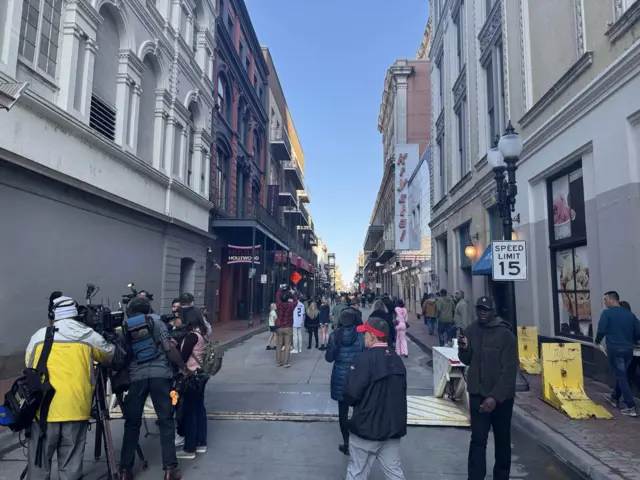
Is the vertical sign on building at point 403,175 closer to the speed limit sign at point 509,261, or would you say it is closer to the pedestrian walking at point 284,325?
the pedestrian walking at point 284,325

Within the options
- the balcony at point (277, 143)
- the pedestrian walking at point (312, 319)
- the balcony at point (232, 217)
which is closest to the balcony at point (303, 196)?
the balcony at point (277, 143)

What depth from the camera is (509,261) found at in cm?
788

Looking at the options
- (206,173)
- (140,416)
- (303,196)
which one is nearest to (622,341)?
(140,416)

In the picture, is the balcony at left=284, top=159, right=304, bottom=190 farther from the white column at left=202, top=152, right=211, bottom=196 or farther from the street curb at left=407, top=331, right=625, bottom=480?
the street curb at left=407, top=331, right=625, bottom=480

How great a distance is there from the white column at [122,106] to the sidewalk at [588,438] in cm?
1201

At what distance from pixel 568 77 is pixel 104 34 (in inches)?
465

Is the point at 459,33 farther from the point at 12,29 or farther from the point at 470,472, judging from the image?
the point at 470,472

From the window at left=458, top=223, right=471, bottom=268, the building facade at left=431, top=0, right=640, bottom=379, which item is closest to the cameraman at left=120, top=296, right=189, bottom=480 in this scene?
the building facade at left=431, top=0, right=640, bottom=379

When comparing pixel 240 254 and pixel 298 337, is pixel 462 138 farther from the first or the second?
pixel 240 254

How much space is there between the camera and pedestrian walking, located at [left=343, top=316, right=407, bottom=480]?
3473 millimetres

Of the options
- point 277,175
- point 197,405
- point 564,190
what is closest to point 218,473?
point 197,405

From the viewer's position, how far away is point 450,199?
69.4 ft

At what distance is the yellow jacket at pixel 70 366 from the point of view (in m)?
3.75

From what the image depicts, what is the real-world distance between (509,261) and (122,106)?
11.3 m
